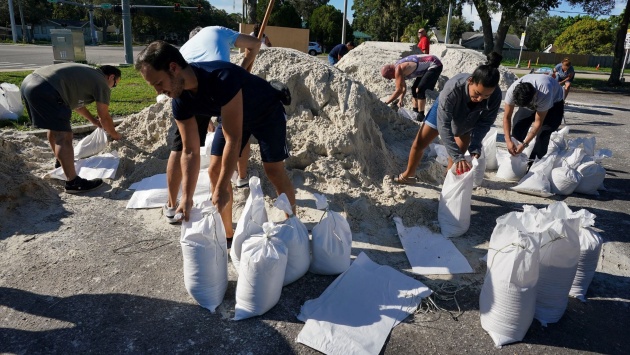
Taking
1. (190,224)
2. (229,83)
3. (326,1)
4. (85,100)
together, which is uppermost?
(326,1)

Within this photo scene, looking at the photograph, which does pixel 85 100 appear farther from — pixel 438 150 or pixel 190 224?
pixel 438 150

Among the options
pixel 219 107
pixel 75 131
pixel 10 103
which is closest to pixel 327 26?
pixel 10 103

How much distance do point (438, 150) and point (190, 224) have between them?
3259mm

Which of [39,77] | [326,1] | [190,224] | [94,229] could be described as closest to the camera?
[190,224]

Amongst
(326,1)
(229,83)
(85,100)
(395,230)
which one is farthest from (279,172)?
(326,1)

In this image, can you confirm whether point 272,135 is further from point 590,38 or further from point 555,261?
point 590,38

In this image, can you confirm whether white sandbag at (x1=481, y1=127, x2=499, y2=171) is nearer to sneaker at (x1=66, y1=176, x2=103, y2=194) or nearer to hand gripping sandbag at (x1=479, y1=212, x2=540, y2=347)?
hand gripping sandbag at (x1=479, y1=212, x2=540, y2=347)

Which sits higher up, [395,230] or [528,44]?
[528,44]

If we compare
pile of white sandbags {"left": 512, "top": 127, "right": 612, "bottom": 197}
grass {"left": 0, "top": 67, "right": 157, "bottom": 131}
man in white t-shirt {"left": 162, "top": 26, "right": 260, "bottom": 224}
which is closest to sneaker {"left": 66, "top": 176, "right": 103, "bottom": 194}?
man in white t-shirt {"left": 162, "top": 26, "right": 260, "bottom": 224}

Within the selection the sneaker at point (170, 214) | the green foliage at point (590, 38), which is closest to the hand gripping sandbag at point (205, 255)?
the sneaker at point (170, 214)

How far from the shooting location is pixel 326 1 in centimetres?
5500

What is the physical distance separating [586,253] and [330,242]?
1.54 m

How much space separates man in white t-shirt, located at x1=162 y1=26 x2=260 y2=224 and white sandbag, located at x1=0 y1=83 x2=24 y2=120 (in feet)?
12.5

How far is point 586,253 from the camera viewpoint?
2480 millimetres
